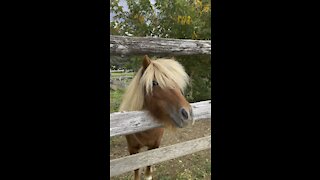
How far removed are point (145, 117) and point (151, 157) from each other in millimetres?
176

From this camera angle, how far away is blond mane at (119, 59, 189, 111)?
39.6 inches

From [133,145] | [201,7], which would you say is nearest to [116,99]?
[133,145]

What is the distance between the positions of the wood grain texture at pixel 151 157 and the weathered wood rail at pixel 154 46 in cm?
36

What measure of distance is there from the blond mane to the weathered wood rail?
0.05 meters

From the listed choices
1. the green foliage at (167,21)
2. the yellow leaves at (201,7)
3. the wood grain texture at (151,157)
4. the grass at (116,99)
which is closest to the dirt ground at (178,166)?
the grass at (116,99)

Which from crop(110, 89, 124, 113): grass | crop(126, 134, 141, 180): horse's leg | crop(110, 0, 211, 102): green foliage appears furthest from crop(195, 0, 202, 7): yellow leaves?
crop(126, 134, 141, 180): horse's leg

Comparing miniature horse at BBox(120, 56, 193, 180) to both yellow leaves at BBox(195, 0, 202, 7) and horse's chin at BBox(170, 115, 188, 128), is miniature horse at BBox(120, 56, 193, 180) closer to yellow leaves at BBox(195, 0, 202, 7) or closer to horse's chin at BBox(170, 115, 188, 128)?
horse's chin at BBox(170, 115, 188, 128)

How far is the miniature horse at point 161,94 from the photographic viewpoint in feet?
3.10

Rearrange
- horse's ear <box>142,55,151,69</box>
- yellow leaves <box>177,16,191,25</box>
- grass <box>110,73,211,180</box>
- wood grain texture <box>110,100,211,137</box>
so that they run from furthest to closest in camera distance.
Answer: grass <box>110,73,211,180</box>, yellow leaves <box>177,16,191,25</box>, horse's ear <box>142,55,151,69</box>, wood grain texture <box>110,100,211,137</box>

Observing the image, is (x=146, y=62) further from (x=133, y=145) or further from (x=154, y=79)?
(x=133, y=145)

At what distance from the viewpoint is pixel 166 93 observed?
973mm
